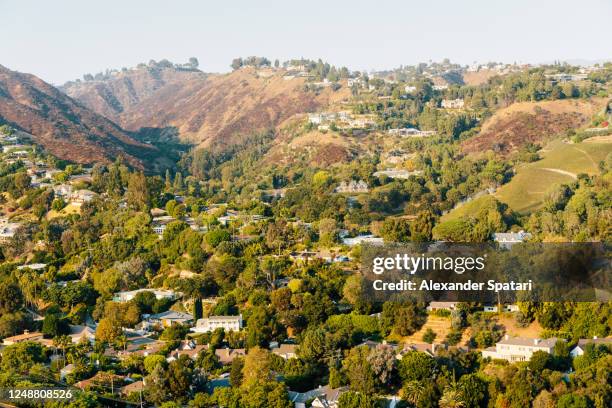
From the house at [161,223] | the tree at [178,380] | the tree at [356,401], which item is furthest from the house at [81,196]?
the tree at [356,401]

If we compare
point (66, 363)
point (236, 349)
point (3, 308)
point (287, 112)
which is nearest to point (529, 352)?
point (236, 349)

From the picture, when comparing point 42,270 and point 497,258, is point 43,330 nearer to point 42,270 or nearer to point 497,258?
point 42,270

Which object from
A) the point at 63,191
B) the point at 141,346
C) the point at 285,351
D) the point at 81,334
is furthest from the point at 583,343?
the point at 63,191

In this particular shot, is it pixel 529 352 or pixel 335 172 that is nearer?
pixel 529 352

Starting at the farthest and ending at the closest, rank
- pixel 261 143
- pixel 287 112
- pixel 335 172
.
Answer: pixel 287 112 < pixel 261 143 < pixel 335 172

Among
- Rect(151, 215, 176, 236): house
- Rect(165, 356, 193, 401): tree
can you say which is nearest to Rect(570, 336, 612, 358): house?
Rect(165, 356, 193, 401): tree

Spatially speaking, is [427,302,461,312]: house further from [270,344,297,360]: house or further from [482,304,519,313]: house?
[270,344,297,360]: house

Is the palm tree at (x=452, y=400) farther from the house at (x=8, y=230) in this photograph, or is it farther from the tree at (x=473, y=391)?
the house at (x=8, y=230)

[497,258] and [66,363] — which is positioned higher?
[497,258]
